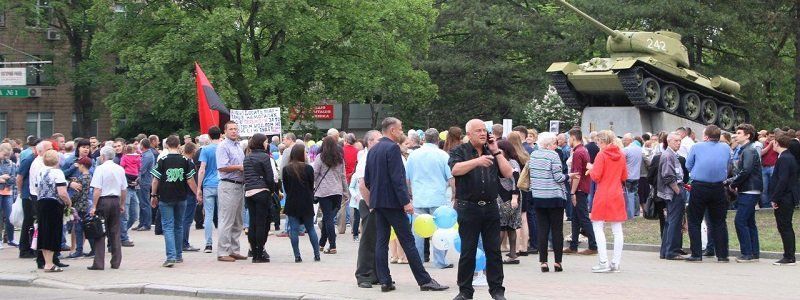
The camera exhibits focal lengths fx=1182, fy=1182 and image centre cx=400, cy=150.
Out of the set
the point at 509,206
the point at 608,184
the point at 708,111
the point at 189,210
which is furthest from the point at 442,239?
the point at 708,111

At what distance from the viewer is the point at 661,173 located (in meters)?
15.2

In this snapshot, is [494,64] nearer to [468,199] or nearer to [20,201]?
[20,201]

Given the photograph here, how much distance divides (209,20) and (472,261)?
3093 cm

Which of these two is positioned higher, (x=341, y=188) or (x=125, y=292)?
(x=341, y=188)

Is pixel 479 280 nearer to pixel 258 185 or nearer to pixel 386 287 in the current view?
pixel 386 287

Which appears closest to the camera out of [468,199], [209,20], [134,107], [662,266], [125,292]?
[468,199]

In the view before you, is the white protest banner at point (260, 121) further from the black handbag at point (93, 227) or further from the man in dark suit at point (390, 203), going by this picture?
the man in dark suit at point (390, 203)

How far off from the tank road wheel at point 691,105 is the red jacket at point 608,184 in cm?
2134

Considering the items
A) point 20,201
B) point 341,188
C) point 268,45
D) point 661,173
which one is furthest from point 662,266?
point 268,45

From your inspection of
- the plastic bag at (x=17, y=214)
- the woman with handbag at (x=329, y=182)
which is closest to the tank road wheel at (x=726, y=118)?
the woman with handbag at (x=329, y=182)

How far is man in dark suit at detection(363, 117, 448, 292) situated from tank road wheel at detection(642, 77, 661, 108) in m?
21.5

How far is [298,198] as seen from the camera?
48.6 feet

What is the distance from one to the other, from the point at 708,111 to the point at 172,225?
24.1 metres

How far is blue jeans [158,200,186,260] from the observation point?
570 inches
